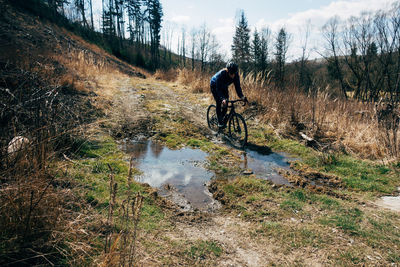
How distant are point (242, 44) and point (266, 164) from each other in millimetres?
35979

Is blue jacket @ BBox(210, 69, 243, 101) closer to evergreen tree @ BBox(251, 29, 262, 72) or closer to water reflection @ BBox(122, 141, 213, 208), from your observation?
water reflection @ BBox(122, 141, 213, 208)

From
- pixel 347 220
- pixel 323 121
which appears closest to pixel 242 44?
pixel 323 121

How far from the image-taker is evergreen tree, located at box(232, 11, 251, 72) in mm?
33309

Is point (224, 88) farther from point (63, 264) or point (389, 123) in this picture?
point (63, 264)

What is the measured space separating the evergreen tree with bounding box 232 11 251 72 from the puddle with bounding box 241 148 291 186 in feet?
96.9

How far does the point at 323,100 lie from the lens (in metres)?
6.84

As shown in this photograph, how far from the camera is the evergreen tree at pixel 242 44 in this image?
33.3 meters

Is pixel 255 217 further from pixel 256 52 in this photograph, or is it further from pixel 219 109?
pixel 256 52

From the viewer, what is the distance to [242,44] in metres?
36.8

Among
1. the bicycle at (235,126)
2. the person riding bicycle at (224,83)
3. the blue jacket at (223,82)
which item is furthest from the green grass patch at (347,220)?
the blue jacket at (223,82)

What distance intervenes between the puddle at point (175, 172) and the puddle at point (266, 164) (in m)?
0.92

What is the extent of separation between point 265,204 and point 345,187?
5.43 ft

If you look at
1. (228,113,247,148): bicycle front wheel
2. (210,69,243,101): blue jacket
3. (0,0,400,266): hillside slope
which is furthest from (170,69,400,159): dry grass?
(210,69,243,101): blue jacket

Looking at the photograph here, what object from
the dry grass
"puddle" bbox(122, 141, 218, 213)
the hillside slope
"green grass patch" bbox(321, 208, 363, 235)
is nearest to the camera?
the hillside slope
